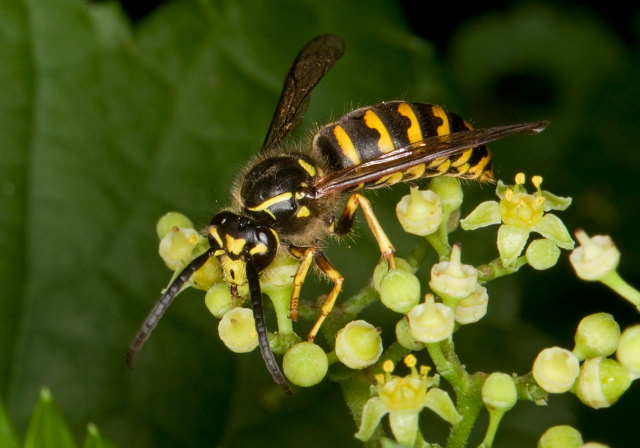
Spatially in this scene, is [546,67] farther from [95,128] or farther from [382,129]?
[95,128]

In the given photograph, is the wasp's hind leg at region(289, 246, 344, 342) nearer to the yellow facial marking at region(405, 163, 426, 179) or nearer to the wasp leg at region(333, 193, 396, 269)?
the wasp leg at region(333, 193, 396, 269)

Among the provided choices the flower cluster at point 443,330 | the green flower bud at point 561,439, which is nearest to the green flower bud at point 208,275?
the flower cluster at point 443,330

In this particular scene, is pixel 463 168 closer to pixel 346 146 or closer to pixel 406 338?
pixel 346 146

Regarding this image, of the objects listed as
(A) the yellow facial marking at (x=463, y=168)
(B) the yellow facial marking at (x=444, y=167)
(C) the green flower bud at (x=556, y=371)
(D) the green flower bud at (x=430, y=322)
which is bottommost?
(C) the green flower bud at (x=556, y=371)

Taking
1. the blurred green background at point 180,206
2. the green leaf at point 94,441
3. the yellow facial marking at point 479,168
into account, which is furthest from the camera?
the blurred green background at point 180,206

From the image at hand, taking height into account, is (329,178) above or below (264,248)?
above

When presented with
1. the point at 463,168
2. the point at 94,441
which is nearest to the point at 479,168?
the point at 463,168

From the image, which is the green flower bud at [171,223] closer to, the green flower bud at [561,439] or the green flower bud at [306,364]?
the green flower bud at [306,364]
